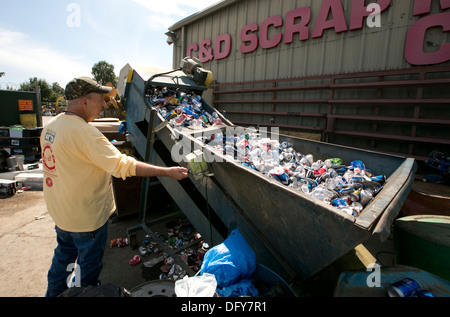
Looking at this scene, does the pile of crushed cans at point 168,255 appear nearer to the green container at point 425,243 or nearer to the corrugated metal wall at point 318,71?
the green container at point 425,243

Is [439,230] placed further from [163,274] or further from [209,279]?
[163,274]

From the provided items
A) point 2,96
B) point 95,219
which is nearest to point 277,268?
point 95,219

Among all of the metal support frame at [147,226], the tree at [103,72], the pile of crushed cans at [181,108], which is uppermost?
the tree at [103,72]

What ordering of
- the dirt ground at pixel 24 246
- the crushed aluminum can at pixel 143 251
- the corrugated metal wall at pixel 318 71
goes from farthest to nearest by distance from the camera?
1. the corrugated metal wall at pixel 318 71
2. the crushed aluminum can at pixel 143 251
3. the dirt ground at pixel 24 246

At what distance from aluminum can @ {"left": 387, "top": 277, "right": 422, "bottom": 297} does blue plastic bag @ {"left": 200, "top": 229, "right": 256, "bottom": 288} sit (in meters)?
0.73

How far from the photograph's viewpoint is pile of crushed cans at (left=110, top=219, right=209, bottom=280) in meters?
2.45

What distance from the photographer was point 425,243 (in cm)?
193

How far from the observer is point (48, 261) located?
2.49 m

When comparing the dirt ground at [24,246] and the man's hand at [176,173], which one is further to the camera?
the dirt ground at [24,246]

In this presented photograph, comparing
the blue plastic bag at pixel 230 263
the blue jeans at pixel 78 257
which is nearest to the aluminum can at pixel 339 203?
the blue plastic bag at pixel 230 263

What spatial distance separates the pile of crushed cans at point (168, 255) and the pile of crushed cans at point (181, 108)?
148 cm

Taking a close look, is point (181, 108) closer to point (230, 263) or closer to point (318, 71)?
point (230, 263)

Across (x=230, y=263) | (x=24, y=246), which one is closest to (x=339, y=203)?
(x=230, y=263)

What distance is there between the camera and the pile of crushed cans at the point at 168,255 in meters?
2.45
